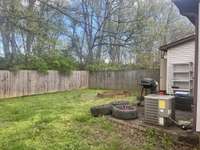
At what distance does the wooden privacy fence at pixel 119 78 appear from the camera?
15.3m

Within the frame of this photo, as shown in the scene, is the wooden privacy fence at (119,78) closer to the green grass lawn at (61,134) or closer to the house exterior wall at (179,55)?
the house exterior wall at (179,55)

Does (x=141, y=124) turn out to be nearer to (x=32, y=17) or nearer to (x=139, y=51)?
(x=32, y=17)

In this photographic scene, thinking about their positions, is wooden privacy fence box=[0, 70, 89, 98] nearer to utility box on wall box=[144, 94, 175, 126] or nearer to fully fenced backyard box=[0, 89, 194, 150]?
fully fenced backyard box=[0, 89, 194, 150]

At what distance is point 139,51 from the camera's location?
61.6ft

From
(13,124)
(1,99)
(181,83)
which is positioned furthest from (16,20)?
(181,83)

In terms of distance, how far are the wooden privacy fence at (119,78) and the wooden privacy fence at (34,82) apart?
3.69 feet

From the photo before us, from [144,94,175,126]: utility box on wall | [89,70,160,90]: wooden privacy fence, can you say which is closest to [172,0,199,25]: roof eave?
[144,94,175,126]: utility box on wall

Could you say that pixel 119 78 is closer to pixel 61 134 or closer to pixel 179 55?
pixel 179 55

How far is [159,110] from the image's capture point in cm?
478

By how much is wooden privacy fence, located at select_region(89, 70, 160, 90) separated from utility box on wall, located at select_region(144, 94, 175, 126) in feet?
32.6

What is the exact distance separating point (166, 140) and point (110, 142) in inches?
37.7

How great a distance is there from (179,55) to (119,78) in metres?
6.39

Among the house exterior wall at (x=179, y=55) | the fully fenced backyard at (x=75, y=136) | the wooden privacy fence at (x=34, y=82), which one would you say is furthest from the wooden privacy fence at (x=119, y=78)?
the fully fenced backyard at (x=75, y=136)

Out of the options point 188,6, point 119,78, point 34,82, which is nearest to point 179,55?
point 119,78
